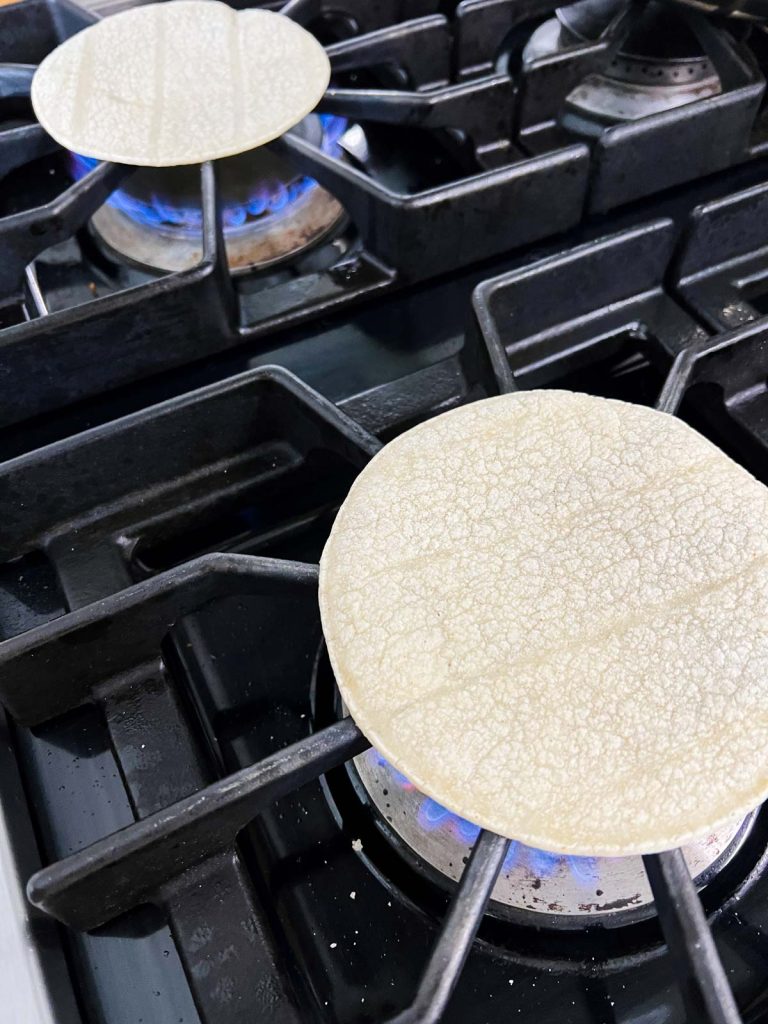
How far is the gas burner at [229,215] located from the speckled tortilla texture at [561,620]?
12.5 inches

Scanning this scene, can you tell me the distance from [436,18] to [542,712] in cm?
75

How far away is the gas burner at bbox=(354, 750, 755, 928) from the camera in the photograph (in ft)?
1.72

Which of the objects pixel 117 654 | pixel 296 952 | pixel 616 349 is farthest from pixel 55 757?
pixel 616 349

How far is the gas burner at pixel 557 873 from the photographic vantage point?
52 cm

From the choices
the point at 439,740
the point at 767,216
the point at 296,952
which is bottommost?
the point at 296,952

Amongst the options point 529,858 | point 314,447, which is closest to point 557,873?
point 529,858

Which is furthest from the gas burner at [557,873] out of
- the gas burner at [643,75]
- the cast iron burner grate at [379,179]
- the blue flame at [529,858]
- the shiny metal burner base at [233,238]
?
the gas burner at [643,75]

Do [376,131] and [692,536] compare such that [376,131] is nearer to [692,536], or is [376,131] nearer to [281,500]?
[281,500]

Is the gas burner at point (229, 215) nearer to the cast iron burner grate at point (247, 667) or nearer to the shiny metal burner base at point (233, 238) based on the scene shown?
the shiny metal burner base at point (233, 238)

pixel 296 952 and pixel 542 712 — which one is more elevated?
pixel 542 712

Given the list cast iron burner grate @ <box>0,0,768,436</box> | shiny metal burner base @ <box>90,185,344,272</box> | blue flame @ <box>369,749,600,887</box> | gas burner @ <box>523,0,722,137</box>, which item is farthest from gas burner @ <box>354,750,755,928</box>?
gas burner @ <box>523,0,722,137</box>

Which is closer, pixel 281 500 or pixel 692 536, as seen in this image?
pixel 692 536

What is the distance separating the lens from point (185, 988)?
1.63 ft

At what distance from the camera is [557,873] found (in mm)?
525
